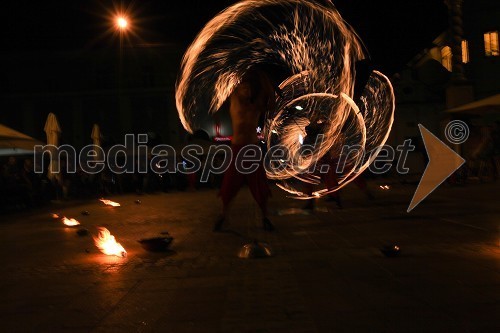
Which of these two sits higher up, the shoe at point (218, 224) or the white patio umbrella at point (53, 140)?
the white patio umbrella at point (53, 140)

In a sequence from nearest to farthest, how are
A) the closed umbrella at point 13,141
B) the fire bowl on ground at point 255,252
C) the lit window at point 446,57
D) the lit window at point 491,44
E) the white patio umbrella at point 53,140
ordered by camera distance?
1. the fire bowl on ground at point 255,252
2. the closed umbrella at point 13,141
3. the white patio umbrella at point 53,140
4. the lit window at point 491,44
5. the lit window at point 446,57

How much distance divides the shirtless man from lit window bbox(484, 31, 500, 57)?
1138 inches

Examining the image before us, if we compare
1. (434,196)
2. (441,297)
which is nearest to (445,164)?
(434,196)

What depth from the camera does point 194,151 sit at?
92.6 ft

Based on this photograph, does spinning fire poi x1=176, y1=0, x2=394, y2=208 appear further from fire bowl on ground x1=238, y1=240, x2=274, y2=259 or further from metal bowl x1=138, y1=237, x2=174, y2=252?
fire bowl on ground x1=238, y1=240, x2=274, y2=259

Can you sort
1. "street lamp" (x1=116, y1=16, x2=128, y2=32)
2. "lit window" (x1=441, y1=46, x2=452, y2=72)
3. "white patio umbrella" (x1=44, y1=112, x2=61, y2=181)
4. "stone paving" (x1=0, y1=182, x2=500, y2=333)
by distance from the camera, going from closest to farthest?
"stone paving" (x1=0, y1=182, x2=500, y2=333) < "white patio umbrella" (x1=44, y1=112, x2=61, y2=181) < "street lamp" (x1=116, y1=16, x2=128, y2=32) < "lit window" (x1=441, y1=46, x2=452, y2=72)

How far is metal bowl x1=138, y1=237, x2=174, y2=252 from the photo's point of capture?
7277 millimetres

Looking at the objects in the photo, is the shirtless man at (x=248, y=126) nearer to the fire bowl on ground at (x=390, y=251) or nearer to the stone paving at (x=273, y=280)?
the stone paving at (x=273, y=280)

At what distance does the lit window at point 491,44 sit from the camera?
33906 millimetres

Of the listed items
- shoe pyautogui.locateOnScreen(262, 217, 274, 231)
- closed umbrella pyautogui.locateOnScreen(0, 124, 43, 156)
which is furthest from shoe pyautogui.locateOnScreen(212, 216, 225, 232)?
closed umbrella pyautogui.locateOnScreen(0, 124, 43, 156)

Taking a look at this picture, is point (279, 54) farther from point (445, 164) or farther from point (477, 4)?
point (477, 4)

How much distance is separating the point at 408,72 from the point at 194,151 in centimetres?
1898

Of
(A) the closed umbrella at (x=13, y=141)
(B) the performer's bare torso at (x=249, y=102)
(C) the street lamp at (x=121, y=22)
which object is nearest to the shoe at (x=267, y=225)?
(B) the performer's bare torso at (x=249, y=102)

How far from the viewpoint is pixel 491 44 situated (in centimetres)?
3409
